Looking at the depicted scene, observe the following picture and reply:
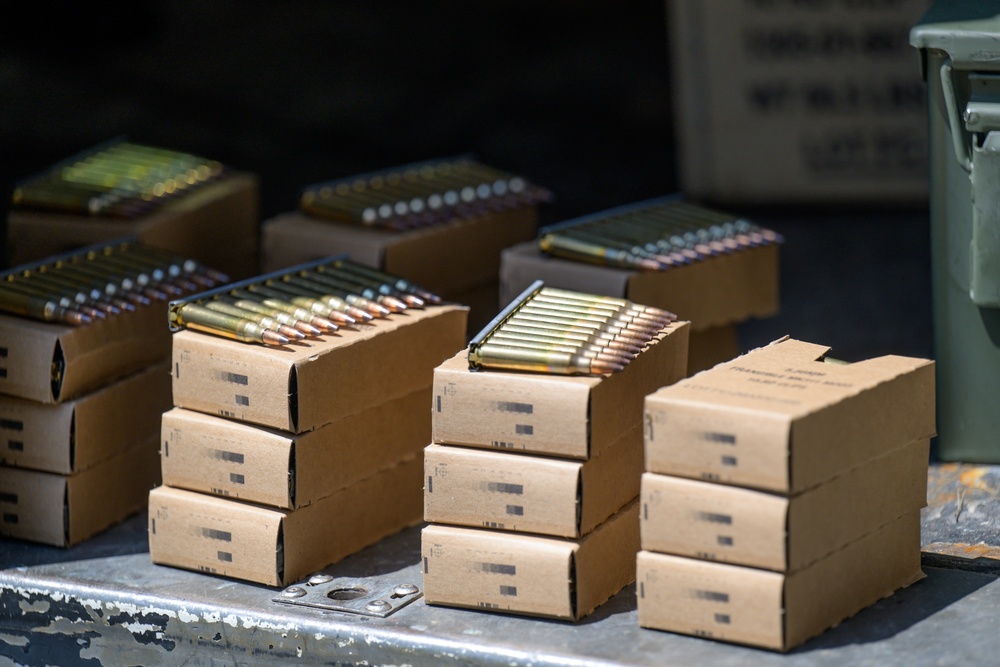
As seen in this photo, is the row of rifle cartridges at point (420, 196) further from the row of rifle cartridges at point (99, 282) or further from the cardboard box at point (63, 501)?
the cardboard box at point (63, 501)

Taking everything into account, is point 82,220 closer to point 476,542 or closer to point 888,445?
point 476,542

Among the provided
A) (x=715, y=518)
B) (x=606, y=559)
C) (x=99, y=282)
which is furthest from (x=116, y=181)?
(x=715, y=518)

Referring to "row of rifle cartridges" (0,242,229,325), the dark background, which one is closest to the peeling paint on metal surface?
"row of rifle cartridges" (0,242,229,325)

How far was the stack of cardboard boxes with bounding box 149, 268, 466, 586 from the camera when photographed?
393 cm

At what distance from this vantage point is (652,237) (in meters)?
4.74

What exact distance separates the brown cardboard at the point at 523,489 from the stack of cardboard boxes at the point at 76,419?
3.60 feet

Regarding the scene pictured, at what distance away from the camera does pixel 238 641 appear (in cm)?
382

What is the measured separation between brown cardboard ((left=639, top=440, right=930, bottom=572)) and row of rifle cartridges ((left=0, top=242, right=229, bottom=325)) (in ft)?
5.70

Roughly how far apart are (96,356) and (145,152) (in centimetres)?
160

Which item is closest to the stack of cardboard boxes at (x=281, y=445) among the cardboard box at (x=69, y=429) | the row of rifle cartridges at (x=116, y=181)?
the cardboard box at (x=69, y=429)

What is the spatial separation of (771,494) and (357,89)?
6.72 meters

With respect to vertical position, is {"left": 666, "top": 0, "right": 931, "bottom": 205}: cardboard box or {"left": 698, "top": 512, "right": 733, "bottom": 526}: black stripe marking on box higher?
{"left": 666, "top": 0, "right": 931, "bottom": 205}: cardboard box

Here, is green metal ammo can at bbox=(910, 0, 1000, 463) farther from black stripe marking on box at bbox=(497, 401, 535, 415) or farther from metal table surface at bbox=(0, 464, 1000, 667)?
black stripe marking on box at bbox=(497, 401, 535, 415)

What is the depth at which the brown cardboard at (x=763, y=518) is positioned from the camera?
3.40 metres
